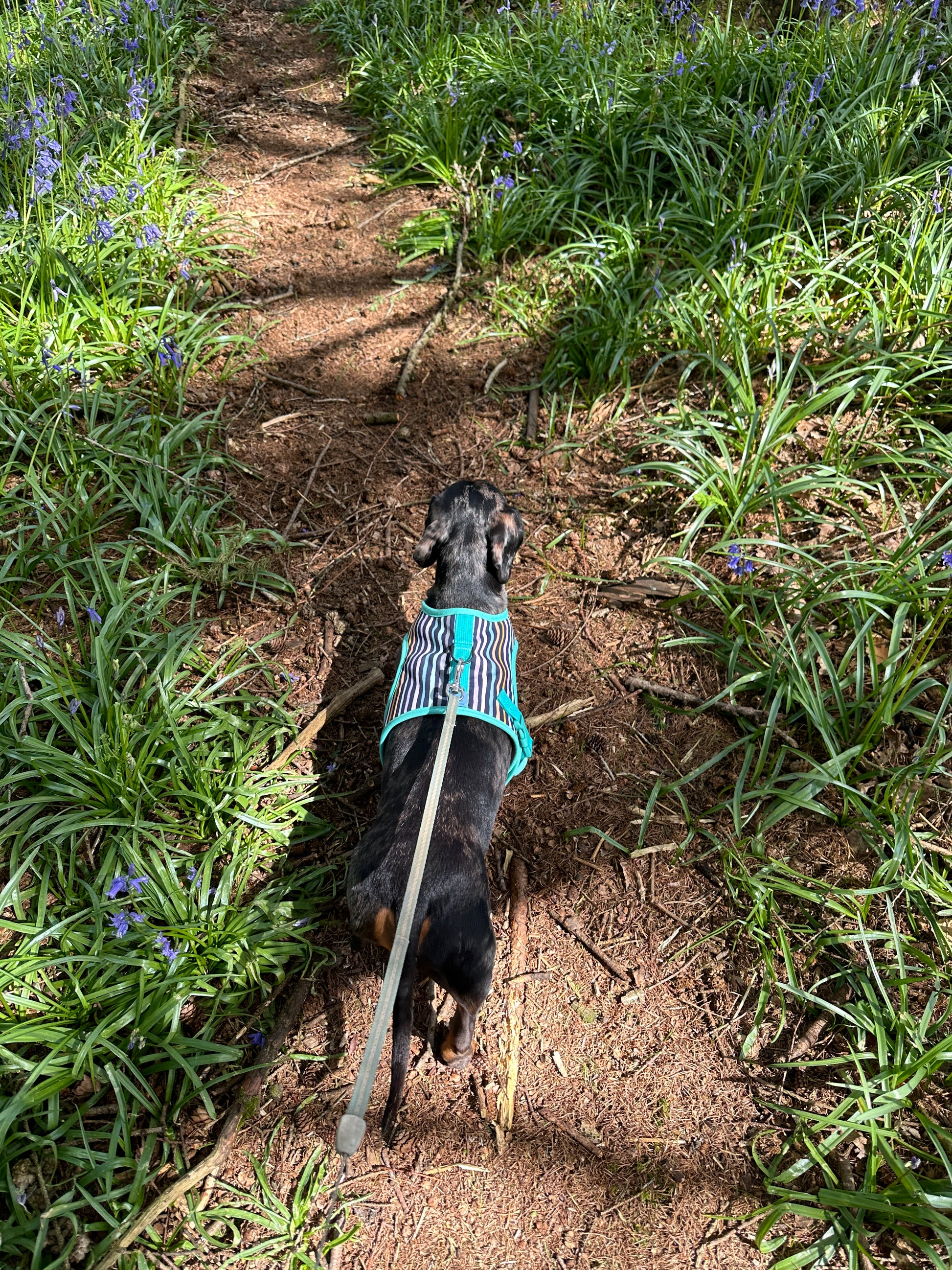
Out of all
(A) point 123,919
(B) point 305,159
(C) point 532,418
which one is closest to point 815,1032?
(A) point 123,919

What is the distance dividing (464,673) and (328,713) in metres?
0.79

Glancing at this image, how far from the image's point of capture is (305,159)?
488 centimetres

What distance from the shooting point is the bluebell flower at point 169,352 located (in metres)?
3.25

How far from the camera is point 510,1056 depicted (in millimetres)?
2207

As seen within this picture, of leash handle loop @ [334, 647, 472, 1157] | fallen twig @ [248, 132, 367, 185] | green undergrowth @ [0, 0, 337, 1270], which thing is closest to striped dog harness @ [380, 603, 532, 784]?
leash handle loop @ [334, 647, 472, 1157]

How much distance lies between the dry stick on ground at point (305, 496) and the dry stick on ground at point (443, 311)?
52cm

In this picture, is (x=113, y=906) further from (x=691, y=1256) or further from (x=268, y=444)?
(x=268, y=444)

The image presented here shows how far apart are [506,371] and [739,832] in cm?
248

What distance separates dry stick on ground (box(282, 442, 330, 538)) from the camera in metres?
3.33

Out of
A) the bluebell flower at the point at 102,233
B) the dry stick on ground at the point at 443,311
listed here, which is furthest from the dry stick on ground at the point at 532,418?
the bluebell flower at the point at 102,233

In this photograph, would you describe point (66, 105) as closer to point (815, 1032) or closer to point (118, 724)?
point (118, 724)

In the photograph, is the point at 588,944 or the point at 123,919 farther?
the point at 588,944

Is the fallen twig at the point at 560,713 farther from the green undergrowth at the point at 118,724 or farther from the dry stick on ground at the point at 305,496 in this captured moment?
the dry stick on ground at the point at 305,496

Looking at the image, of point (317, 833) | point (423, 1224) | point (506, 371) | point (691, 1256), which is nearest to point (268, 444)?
point (506, 371)
